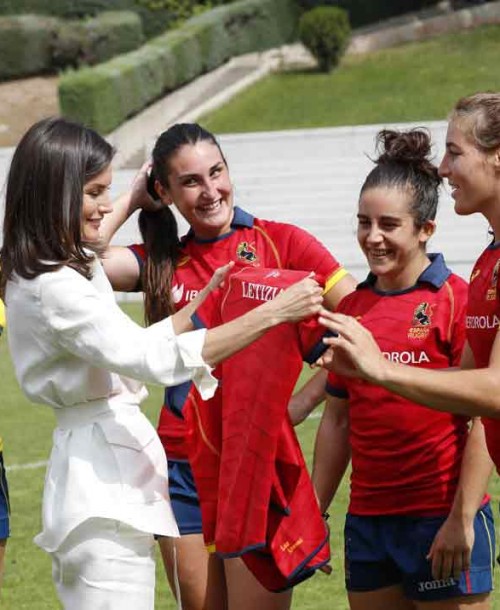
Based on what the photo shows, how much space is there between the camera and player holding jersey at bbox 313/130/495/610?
14.8ft

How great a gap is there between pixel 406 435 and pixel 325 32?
31954 millimetres

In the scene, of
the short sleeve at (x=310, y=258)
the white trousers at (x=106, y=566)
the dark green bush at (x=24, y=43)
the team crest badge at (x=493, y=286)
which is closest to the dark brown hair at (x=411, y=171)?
the short sleeve at (x=310, y=258)

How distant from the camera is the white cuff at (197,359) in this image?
13.2ft

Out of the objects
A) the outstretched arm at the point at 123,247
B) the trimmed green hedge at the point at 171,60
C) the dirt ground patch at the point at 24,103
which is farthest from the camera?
the dirt ground patch at the point at 24,103

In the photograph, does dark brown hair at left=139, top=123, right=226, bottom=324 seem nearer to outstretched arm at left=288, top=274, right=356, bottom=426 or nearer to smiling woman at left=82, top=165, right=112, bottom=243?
outstretched arm at left=288, top=274, right=356, bottom=426

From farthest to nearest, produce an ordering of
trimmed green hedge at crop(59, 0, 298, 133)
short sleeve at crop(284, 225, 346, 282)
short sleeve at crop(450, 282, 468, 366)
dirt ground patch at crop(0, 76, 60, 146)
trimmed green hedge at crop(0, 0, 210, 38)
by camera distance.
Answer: trimmed green hedge at crop(0, 0, 210, 38) < dirt ground patch at crop(0, 76, 60, 146) < trimmed green hedge at crop(59, 0, 298, 133) < short sleeve at crop(284, 225, 346, 282) < short sleeve at crop(450, 282, 468, 366)

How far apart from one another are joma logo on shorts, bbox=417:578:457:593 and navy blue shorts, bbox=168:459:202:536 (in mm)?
1055

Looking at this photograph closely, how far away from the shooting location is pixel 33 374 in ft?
13.5

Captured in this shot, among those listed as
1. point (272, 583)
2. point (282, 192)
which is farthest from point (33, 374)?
point (282, 192)

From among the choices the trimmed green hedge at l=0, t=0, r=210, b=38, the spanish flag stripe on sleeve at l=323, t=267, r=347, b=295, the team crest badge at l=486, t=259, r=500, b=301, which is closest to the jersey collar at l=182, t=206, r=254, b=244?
the spanish flag stripe on sleeve at l=323, t=267, r=347, b=295

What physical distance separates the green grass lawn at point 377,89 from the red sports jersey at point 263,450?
89.1ft

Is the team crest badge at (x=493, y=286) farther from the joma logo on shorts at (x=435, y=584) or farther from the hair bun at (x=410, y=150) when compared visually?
the joma logo on shorts at (x=435, y=584)

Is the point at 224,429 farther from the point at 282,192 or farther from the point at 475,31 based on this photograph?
the point at 475,31

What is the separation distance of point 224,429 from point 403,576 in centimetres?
73
